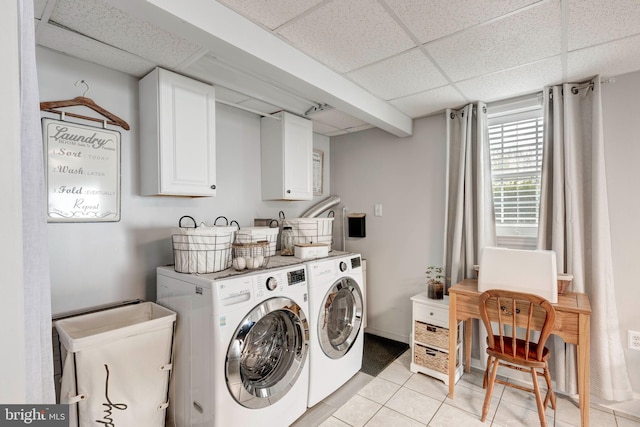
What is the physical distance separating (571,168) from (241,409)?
8.45ft

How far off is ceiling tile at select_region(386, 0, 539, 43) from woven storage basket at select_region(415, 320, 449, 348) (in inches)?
81.4

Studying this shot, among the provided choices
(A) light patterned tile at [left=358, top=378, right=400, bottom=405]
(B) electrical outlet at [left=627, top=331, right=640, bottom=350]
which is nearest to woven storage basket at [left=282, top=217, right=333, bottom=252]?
(A) light patterned tile at [left=358, top=378, right=400, bottom=405]

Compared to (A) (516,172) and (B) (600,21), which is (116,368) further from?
(A) (516,172)

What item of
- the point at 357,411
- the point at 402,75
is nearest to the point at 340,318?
the point at 357,411

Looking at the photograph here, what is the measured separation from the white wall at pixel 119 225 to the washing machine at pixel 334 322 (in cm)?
97

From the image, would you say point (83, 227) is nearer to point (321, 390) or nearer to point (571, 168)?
point (321, 390)

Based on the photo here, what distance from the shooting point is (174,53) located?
5.53ft

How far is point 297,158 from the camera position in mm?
2738

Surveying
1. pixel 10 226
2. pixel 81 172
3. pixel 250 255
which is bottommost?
pixel 250 255

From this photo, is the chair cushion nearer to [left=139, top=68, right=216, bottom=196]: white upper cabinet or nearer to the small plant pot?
the small plant pot

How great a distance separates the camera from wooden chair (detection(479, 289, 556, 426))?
1827mm

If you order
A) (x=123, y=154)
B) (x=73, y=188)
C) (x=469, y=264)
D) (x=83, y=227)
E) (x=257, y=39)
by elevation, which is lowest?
(x=469, y=264)

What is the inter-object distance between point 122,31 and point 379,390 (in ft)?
8.92

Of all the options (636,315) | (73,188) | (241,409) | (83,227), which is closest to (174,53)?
(73,188)
